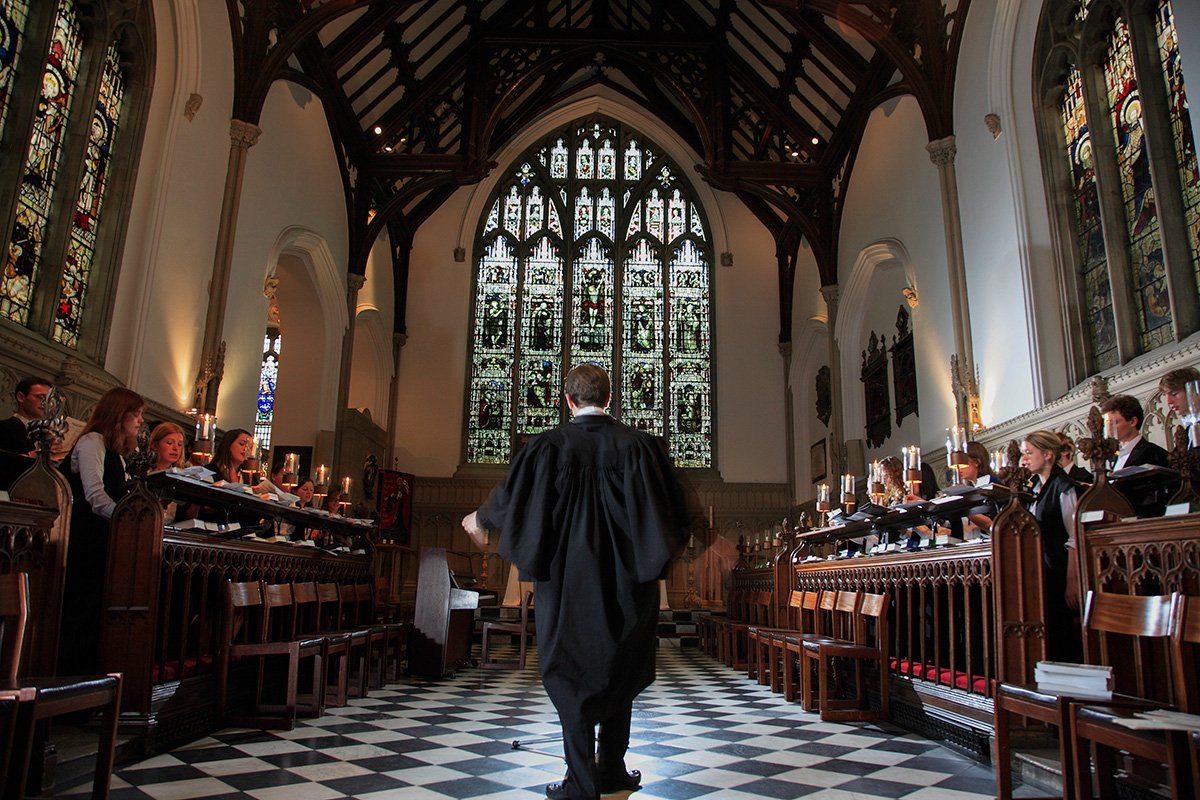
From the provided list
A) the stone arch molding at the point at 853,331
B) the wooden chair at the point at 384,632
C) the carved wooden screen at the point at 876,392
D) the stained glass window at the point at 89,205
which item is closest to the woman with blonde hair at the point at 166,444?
the wooden chair at the point at 384,632

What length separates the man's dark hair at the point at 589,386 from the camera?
112 inches

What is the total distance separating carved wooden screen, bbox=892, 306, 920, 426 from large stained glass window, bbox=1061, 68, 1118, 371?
2.82 m

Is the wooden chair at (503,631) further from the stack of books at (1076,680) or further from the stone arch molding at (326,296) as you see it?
the stone arch molding at (326,296)

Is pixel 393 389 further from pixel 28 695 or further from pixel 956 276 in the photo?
pixel 28 695

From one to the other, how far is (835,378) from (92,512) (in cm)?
1062

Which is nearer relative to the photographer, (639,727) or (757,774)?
(757,774)

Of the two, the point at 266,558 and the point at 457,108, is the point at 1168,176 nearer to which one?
the point at 266,558

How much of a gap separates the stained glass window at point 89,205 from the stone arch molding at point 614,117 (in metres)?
8.28

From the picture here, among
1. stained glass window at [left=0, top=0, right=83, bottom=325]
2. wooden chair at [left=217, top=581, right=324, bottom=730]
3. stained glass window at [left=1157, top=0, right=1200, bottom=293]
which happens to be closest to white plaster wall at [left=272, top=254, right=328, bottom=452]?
stained glass window at [left=0, top=0, right=83, bottom=325]

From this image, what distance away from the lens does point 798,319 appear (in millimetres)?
14836

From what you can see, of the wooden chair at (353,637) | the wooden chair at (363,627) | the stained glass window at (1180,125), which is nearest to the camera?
the wooden chair at (353,637)

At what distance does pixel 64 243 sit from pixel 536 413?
9065 mm

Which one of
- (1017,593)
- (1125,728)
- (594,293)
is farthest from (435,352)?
(1125,728)

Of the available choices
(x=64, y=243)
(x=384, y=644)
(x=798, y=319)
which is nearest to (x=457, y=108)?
(x=798, y=319)
